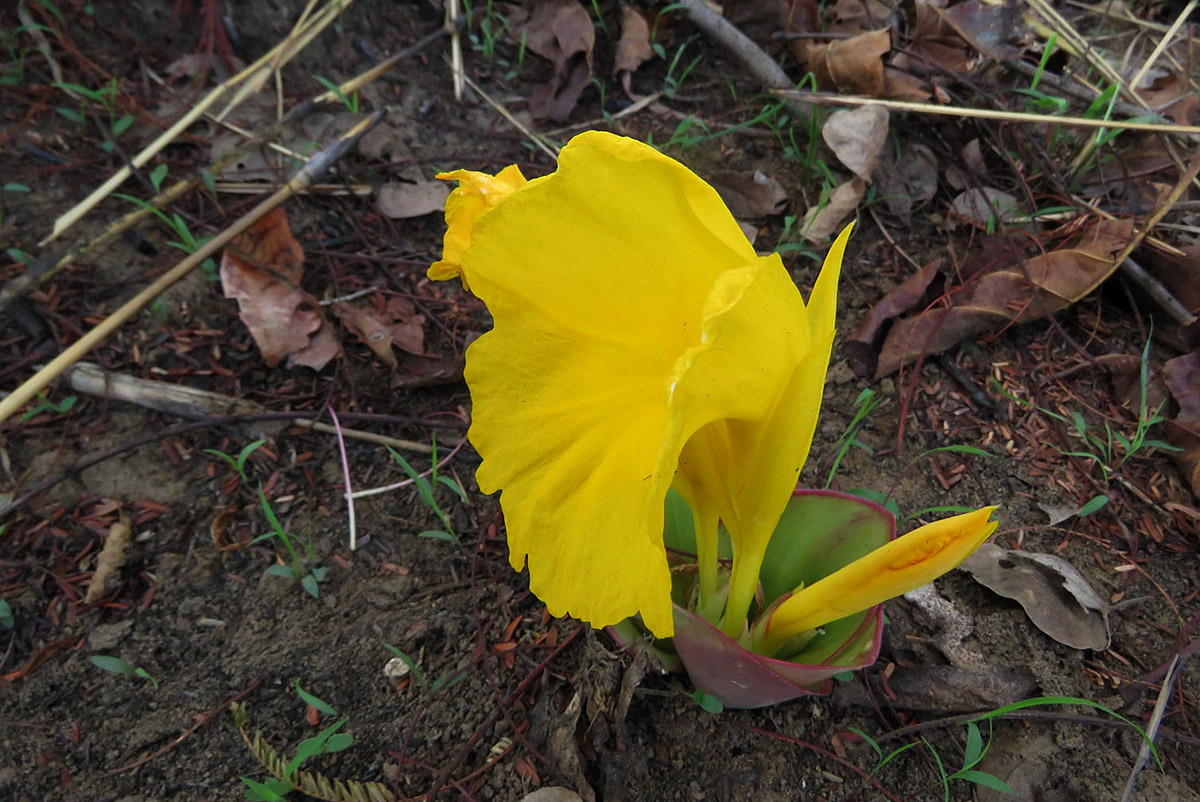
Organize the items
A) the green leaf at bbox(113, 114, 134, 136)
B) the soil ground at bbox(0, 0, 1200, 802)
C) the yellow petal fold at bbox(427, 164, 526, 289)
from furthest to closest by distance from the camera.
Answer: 1. the green leaf at bbox(113, 114, 134, 136)
2. the soil ground at bbox(0, 0, 1200, 802)
3. the yellow petal fold at bbox(427, 164, 526, 289)

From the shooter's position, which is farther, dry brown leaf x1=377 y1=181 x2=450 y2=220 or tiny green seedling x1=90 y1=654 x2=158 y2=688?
dry brown leaf x1=377 y1=181 x2=450 y2=220

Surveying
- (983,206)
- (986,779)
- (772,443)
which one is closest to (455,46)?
(983,206)

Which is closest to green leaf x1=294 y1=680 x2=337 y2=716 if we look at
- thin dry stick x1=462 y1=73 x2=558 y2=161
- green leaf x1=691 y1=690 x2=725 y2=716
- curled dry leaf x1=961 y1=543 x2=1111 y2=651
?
green leaf x1=691 y1=690 x2=725 y2=716

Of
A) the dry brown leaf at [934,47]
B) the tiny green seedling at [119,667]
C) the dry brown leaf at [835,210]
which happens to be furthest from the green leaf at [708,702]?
the dry brown leaf at [934,47]

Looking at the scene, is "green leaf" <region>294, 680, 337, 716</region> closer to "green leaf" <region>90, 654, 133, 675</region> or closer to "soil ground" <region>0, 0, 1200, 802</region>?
"soil ground" <region>0, 0, 1200, 802</region>

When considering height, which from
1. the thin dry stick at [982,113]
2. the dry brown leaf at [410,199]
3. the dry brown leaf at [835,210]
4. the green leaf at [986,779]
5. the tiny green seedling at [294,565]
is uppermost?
the thin dry stick at [982,113]

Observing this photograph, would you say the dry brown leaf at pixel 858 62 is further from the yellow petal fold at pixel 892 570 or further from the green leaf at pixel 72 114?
the green leaf at pixel 72 114

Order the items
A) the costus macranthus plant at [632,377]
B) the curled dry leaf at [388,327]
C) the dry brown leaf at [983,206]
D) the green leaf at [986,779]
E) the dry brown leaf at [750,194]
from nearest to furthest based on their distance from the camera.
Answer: the costus macranthus plant at [632,377], the green leaf at [986,779], the curled dry leaf at [388,327], the dry brown leaf at [983,206], the dry brown leaf at [750,194]
